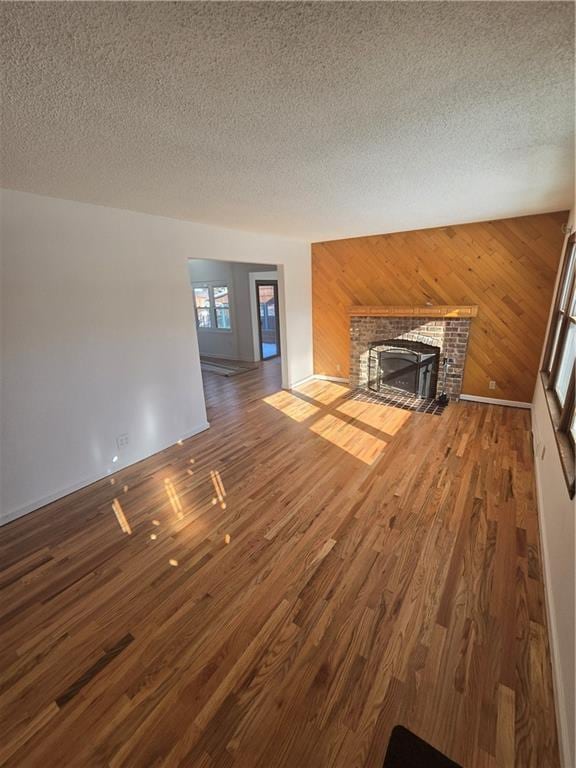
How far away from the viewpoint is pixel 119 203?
8.75 feet

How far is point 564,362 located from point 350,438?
6.89 feet

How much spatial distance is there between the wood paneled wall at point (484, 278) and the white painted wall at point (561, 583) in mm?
2221

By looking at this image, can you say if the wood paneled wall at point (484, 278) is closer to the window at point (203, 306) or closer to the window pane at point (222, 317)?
the window pane at point (222, 317)

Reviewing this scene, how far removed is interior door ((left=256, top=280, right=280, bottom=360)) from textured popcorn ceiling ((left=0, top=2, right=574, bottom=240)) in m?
5.13

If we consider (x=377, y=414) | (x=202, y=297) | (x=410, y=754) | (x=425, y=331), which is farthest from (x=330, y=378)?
(x=410, y=754)

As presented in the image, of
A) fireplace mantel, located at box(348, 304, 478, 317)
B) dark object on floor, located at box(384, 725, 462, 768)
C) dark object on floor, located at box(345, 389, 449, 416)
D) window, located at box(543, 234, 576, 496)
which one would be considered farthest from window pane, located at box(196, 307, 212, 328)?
dark object on floor, located at box(384, 725, 462, 768)

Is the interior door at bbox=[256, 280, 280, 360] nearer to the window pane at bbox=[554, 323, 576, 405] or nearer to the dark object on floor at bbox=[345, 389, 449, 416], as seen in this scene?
the dark object on floor at bbox=[345, 389, 449, 416]

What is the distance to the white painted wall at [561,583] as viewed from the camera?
1.19 meters

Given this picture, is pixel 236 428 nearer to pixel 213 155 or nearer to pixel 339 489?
pixel 339 489

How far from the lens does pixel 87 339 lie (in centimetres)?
279

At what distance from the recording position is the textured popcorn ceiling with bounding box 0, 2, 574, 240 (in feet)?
2.94

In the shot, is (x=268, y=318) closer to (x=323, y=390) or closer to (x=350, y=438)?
(x=323, y=390)

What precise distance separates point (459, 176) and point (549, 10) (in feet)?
4.97

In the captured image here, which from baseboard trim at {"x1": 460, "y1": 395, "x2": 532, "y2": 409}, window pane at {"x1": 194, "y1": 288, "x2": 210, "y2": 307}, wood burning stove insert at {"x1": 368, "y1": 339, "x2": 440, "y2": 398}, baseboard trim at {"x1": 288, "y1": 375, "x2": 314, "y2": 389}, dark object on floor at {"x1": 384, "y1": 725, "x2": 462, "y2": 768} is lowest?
dark object on floor at {"x1": 384, "y1": 725, "x2": 462, "y2": 768}
